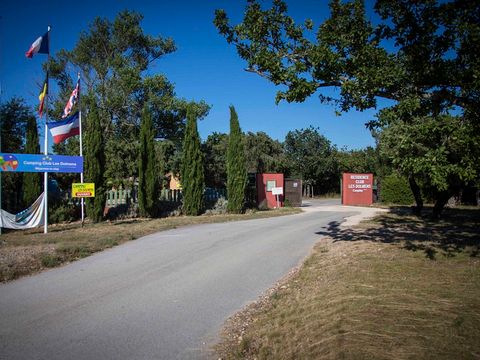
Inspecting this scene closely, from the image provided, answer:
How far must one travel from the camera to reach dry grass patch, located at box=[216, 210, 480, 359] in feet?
12.5

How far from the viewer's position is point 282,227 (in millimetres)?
15422

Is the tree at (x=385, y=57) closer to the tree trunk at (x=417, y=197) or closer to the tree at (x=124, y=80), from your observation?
the tree trunk at (x=417, y=197)

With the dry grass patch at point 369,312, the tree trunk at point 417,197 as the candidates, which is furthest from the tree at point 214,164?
the dry grass patch at point 369,312

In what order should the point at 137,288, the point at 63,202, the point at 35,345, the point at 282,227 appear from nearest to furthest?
1. the point at 35,345
2. the point at 137,288
3. the point at 282,227
4. the point at 63,202

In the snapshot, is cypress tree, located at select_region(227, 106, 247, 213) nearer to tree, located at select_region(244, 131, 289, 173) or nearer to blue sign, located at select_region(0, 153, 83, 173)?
blue sign, located at select_region(0, 153, 83, 173)

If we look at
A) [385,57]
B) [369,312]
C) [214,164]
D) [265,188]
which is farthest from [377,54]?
[214,164]

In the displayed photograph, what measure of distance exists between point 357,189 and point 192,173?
15.2 m

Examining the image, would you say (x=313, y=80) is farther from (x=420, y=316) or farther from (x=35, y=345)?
(x=35, y=345)

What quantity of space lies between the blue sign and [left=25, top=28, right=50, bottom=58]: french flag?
3.65 metres

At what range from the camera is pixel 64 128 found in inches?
605

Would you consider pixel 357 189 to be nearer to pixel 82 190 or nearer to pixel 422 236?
pixel 422 236

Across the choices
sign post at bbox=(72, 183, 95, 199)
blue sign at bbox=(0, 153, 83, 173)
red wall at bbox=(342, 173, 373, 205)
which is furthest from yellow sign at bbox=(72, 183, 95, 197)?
red wall at bbox=(342, 173, 373, 205)

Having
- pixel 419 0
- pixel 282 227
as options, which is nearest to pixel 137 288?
pixel 419 0

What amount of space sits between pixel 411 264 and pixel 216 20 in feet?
23.4
